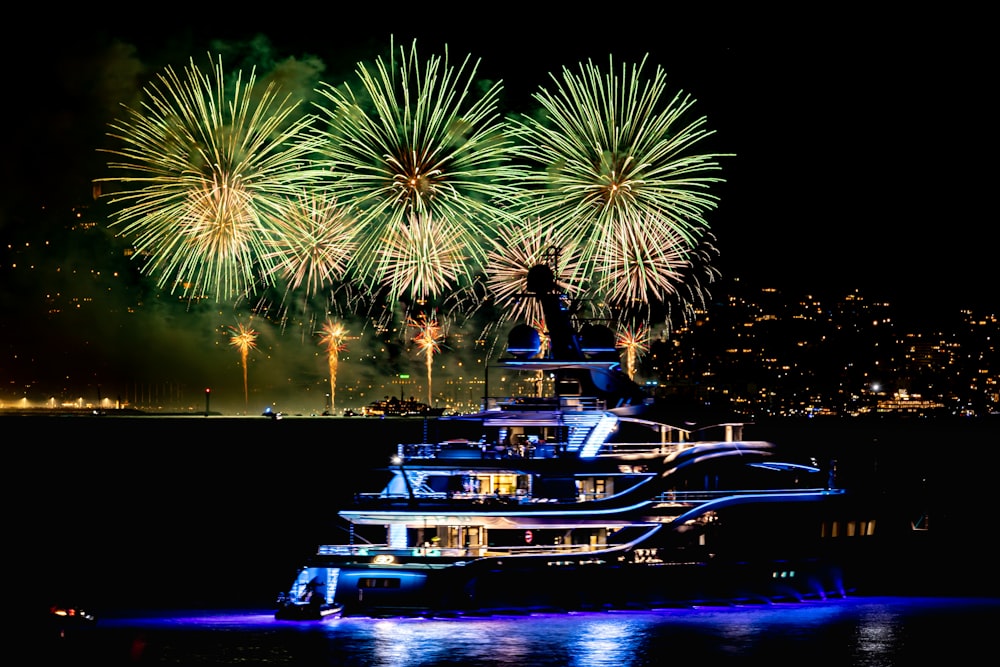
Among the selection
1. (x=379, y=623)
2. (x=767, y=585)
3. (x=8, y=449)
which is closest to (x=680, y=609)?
(x=767, y=585)

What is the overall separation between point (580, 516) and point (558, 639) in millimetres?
5958

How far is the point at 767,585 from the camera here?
51.3 meters

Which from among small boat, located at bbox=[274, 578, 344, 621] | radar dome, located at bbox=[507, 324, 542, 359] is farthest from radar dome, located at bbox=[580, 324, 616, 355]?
small boat, located at bbox=[274, 578, 344, 621]

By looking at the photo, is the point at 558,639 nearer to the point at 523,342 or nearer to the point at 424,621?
the point at 424,621

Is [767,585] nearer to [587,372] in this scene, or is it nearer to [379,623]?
[587,372]

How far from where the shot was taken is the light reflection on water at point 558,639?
42.6 meters

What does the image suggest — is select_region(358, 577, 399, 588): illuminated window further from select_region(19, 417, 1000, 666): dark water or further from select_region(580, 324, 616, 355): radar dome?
select_region(580, 324, 616, 355): radar dome

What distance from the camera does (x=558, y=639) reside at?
4478 cm

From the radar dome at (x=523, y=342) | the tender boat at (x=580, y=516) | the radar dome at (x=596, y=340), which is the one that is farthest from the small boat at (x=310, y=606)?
the radar dome at (x=596, y=340)

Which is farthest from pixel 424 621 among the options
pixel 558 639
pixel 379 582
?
pixel 558 639

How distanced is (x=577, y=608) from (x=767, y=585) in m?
7.62

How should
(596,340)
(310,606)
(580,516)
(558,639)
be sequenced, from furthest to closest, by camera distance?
(596,340) < (580,516) < (310,606) < (558,639)

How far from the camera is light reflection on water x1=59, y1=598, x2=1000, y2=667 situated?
140 ft

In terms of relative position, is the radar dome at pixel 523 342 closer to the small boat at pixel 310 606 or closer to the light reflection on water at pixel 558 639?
the light reflection on water at pixel 558 639
